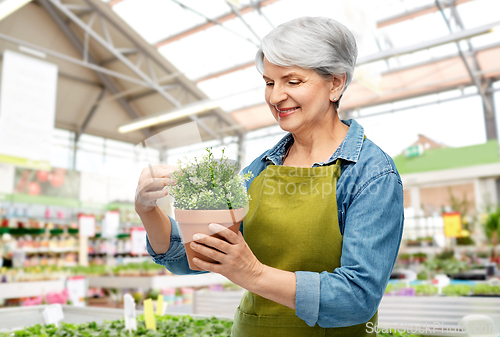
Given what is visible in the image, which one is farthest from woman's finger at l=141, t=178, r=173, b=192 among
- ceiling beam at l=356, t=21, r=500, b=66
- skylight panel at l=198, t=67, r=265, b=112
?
skylight panel at l=198, t=67, r=265, b=112

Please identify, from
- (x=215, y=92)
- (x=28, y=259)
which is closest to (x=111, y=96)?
(x=215, y=92)

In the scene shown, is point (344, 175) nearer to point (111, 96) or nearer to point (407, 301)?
point (407, 301)

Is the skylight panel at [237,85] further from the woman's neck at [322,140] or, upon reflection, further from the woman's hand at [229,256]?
the woman's hand at [229,256]

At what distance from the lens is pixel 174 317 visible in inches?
111

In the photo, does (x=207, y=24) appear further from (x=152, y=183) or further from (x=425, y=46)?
(x=152, y=183)

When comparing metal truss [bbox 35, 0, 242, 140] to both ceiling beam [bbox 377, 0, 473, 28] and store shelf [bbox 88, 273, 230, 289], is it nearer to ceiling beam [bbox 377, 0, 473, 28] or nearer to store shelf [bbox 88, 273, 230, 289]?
ceiling beam [bbox 377, 0, 473, 28]

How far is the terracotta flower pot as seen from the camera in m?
0.77

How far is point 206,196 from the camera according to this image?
800mm

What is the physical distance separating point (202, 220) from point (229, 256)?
0.08m

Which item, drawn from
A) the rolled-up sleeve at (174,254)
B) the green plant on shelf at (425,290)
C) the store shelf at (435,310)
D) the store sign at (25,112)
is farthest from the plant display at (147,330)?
the store sign at (25,112)

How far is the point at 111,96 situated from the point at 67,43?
2308 mm

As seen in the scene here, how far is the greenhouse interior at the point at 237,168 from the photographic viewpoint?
868 mm

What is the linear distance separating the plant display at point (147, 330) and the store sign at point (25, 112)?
3.51 metres

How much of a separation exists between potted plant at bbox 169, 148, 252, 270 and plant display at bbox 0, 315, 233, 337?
1548 mm
